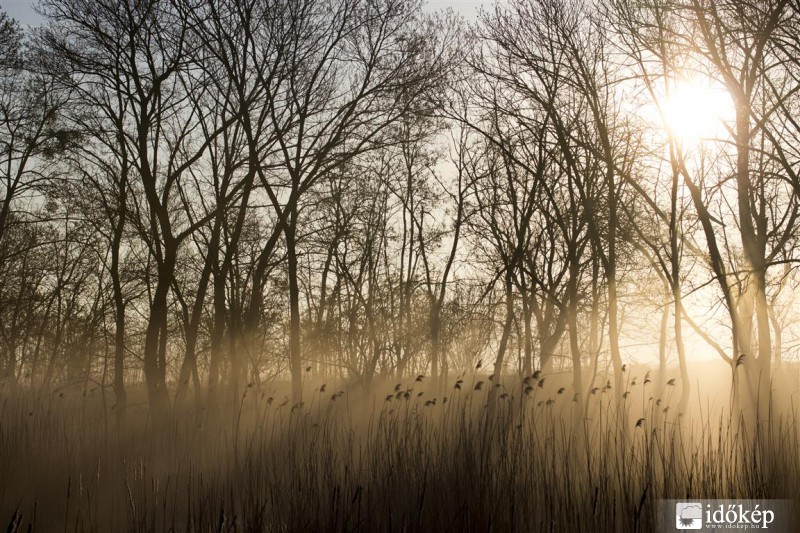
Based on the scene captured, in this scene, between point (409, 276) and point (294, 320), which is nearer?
point (294, 320)

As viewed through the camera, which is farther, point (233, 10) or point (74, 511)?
point (233, 10)

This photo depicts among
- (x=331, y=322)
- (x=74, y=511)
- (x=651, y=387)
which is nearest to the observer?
(x=74, y=511)

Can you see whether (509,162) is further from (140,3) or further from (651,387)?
(651,387)

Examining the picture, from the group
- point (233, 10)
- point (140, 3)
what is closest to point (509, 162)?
point (233, 10)

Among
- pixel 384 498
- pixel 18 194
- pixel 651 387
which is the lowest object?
pixel 651 387

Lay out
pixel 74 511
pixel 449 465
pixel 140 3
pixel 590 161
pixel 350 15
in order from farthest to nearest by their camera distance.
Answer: pixel 590 161 → pixel 350 15 → pixel 140 3 → pixel 74 511 → pixel 449 465

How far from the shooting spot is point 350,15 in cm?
1352

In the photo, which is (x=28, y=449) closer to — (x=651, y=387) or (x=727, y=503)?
(x=727, y=503)

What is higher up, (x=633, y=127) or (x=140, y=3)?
(x=140, y=3)

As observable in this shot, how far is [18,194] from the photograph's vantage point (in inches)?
602

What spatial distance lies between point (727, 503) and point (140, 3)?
11.7 meters

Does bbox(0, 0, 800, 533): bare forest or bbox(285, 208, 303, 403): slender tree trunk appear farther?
bbox(285, 208, 303, 403): slender tree trunk

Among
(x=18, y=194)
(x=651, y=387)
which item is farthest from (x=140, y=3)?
(x=651, y=387)

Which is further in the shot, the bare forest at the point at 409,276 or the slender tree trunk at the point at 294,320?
the slender tree trunk at the point at 294,320
